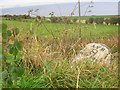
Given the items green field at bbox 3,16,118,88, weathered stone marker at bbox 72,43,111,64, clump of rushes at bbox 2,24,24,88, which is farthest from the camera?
weathered stone marker at bbox 72,43,111,64

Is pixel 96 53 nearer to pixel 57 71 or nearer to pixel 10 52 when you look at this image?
pixel 57 71

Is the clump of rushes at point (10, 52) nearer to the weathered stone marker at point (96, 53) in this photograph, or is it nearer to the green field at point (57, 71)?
the green field at point (57, 71)

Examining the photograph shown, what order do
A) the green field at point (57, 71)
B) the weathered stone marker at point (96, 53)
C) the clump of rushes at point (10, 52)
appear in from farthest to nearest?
1. the weathered stone marker at point (96, 53)
2. the green field at point (57, 71)
3. the clump of rushes at point (10, 52)

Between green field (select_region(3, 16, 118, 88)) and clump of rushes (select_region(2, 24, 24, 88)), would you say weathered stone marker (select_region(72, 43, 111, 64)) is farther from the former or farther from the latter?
clump of rushes (select_region(2, 24, 24, 88))

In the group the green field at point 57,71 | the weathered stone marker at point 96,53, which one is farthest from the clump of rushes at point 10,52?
the weathered stone marker at point 96,53

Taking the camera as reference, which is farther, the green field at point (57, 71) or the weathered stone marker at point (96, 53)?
the weathered stone marker at point (96, 53)

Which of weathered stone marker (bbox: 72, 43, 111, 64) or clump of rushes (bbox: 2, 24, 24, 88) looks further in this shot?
weathered stone marker (bbox: 72, 43, 111, 64)

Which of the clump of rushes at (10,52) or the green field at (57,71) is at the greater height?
the clump of rushes at (10,52)

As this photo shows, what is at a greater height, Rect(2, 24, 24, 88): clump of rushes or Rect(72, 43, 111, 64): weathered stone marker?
Rect(2, 24, 24, 88): clump of rushes

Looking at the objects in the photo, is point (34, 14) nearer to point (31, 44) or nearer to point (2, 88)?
point (31, 44)

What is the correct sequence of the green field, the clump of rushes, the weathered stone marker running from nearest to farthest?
the clump of rushes
the green field
the weathered stone marker

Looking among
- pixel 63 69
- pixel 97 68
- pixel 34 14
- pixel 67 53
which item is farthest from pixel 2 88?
pixel 34 14

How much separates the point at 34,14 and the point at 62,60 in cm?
186

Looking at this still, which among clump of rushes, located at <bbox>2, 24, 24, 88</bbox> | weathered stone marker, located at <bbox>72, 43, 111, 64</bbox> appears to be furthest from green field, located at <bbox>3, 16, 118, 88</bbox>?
clump of rushes, located at <bbox>2, 24, 24, 88</bbox>
